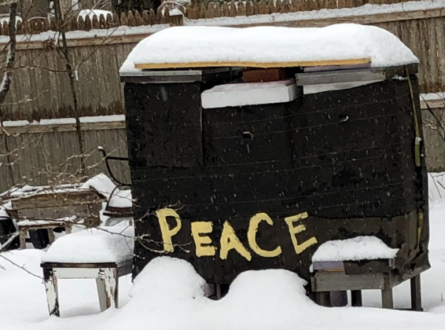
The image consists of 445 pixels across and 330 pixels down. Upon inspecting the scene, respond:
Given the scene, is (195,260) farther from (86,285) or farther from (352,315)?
(86,285)

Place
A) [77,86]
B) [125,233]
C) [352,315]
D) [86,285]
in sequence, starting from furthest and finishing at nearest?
[77,86], [86,285], [125,233], [352,315]

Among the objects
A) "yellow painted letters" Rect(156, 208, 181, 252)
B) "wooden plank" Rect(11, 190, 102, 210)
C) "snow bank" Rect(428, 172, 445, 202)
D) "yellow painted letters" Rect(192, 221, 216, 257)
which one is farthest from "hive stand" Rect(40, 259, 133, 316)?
"snow bank" Rect(428, 172, 445, 202)

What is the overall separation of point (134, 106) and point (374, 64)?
5.49 ft

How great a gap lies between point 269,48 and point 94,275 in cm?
205

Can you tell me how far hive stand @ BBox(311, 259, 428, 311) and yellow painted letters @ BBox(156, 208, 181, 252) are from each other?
1011 millimetres

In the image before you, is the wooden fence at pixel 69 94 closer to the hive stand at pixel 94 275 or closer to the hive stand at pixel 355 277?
the hive stand at pixel 94 275

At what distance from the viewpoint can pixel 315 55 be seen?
17.1 ft

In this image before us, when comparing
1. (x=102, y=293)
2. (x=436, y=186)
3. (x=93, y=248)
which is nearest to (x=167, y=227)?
(x=93, y=248)

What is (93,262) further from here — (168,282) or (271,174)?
(271,174)

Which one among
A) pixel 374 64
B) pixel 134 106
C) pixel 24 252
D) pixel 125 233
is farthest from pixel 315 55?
pixel 24 252

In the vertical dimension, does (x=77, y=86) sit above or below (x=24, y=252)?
above

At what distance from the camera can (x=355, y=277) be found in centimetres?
535

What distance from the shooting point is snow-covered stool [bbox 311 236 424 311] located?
5254 millimetres

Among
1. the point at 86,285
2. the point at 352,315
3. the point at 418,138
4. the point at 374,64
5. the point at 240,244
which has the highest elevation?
the point at 374,64
